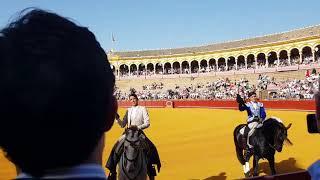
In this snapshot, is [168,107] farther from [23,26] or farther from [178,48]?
[23,26]

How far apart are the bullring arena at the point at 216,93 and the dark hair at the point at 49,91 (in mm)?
2065

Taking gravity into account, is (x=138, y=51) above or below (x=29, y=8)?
above

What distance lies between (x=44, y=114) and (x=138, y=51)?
7498 cm

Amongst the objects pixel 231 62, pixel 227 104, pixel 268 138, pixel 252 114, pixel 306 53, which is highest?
pixel 306 53

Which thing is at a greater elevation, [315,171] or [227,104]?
[315,171]

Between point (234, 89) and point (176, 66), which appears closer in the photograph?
point (234, 89)

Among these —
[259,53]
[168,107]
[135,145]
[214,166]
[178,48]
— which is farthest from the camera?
[178,48]

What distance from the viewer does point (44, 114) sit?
1.04 meters

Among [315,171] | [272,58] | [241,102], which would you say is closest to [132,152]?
[241,102]

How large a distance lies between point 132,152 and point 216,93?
38.8m

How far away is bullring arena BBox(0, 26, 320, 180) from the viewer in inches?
496

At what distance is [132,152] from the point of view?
6691 millimetres

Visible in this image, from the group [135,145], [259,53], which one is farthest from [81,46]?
[259,53]

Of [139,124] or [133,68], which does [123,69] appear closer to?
[133,68]
